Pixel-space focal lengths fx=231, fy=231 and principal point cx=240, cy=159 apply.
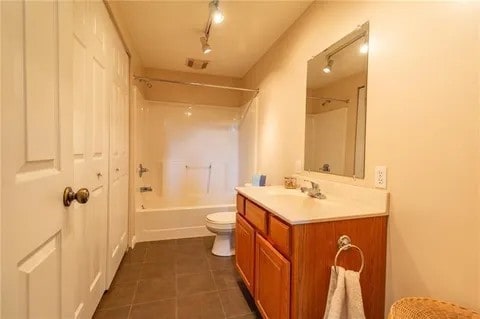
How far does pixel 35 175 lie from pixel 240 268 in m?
1.58

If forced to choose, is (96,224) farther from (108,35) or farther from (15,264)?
(108,35)

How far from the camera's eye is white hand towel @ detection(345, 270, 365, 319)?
1.00 metres

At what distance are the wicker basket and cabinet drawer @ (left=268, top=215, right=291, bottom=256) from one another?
46 cm

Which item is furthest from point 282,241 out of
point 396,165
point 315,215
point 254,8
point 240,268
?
point 254,8

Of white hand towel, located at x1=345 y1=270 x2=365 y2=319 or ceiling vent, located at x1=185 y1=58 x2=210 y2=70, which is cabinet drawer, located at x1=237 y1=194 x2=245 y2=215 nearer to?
white hand towel, located at x1=345 y1=270 x2=365 y2=319

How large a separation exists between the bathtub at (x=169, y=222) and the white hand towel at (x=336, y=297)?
2221 millimetres

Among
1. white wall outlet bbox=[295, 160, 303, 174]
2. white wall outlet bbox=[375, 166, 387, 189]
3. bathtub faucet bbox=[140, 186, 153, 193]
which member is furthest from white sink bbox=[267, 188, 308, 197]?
bathtub faucet bbox=[140, 186, 153, 193]

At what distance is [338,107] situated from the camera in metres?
1.61

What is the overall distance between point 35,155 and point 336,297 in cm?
122

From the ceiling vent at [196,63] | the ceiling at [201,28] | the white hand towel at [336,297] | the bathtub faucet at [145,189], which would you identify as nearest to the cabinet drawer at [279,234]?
the white hand towel at [336,297]

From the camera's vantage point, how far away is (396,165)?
3.84 ft

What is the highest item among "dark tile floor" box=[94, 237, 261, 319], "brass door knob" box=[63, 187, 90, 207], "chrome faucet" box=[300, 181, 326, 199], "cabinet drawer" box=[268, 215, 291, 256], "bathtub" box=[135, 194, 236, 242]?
"brass door knob" box=[63, 187, 90, 207]

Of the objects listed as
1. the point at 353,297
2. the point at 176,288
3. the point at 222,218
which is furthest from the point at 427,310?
the point at 222,218

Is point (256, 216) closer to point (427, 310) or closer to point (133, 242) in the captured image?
point (427, 310)
